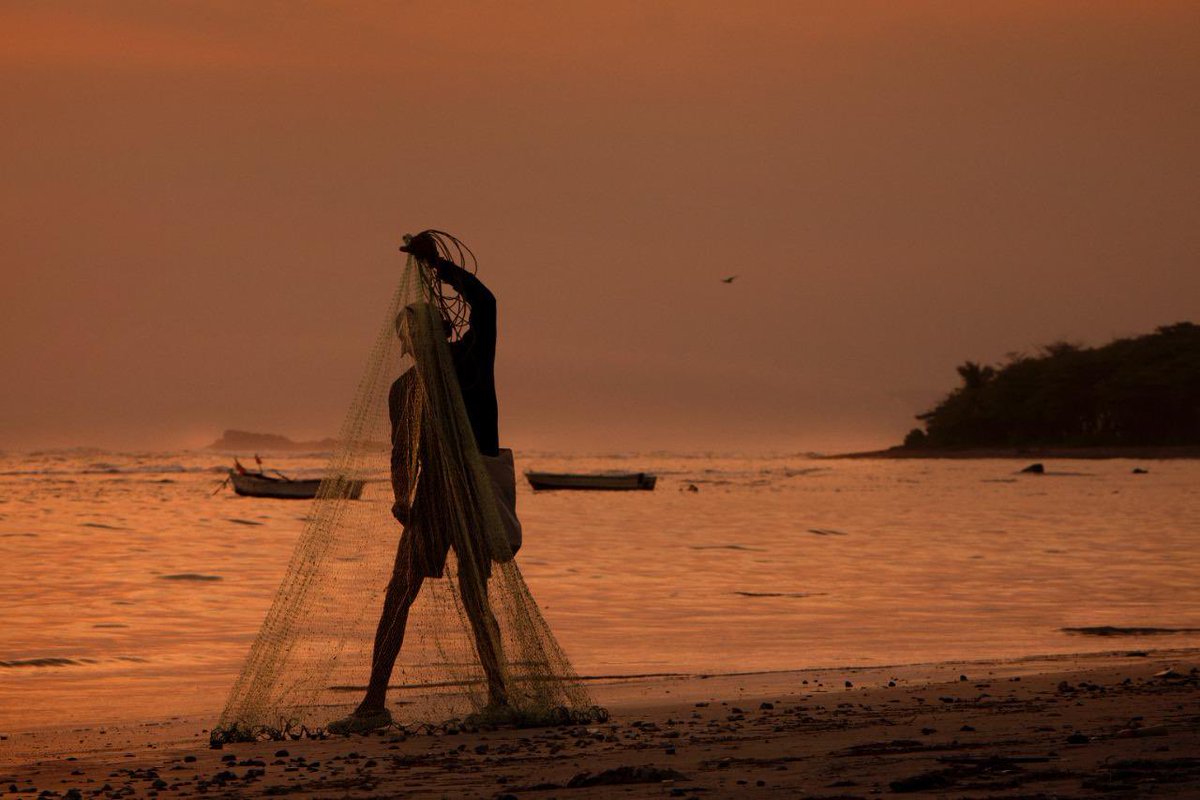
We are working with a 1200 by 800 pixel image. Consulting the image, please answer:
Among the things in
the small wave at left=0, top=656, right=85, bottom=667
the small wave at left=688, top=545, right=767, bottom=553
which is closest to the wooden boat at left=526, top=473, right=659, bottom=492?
the small wave at left=688, top=545, right=767, bottom=553

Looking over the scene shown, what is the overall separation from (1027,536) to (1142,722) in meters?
22.6

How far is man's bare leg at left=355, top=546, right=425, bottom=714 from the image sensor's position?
796cm

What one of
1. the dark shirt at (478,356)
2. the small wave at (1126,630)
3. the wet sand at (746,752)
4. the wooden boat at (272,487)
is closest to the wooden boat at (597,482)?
the wooden boat at (272,487)

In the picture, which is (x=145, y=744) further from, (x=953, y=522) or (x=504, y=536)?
(x=953, y=522)

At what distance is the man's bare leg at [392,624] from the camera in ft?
26.1

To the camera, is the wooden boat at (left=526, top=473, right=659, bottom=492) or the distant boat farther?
the wooden boat at (left=526, top=473, right=659, bottom=492)

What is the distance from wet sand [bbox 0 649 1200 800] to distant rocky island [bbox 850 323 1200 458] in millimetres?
118422

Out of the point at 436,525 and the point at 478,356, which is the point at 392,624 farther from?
the point at 478,356

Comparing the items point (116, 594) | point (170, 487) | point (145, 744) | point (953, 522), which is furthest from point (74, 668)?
point (170, 487)

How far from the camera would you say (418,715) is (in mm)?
8406

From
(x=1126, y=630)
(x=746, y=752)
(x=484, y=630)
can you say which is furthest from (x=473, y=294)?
(x=1126, y=630)

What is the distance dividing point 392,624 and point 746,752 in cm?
229

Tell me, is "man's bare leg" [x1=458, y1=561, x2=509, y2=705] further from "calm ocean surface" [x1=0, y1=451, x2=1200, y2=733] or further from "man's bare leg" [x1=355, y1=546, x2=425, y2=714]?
"calm ocean surface" [x1=0, y1=451, x2=1200, y2=733]

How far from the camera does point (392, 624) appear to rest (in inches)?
315
